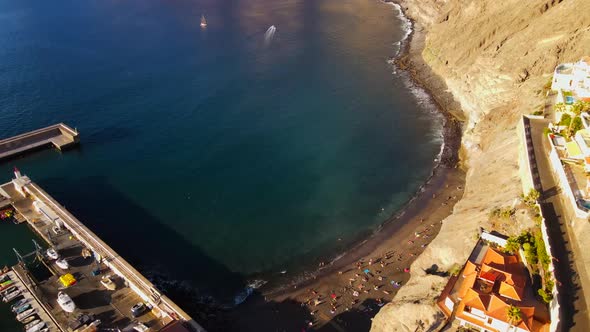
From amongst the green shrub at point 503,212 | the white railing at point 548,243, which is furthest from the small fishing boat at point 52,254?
the white railing at point 548,243

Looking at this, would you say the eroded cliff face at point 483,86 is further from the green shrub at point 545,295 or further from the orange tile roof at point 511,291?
the green shrub at point 545,295

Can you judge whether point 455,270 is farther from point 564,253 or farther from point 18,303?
point 18,303

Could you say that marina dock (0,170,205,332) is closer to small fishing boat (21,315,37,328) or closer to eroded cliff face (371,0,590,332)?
small fishing boat (21,315,37,328)

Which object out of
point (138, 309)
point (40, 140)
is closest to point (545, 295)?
point (138, 309)


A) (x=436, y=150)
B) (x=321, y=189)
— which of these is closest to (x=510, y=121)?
(x=436, y=150)

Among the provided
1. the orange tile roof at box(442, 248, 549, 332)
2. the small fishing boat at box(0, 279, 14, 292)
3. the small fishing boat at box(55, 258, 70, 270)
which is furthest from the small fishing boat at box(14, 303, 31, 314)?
the orange tile roof at box(442, 248, 549, 332)
